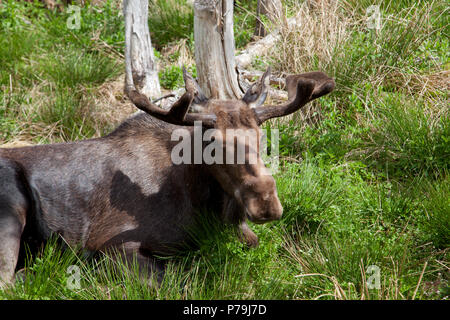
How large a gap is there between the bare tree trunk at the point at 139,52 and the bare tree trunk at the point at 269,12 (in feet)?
6.24

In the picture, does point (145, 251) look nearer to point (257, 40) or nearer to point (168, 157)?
point (168, 157)

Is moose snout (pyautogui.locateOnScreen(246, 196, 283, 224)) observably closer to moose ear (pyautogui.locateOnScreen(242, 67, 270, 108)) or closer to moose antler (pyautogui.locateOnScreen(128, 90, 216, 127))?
moose antler (pyautogui.locateOnScreen(128, 90, 216, 127))

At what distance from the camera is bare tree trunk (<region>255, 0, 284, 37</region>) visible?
8484mm

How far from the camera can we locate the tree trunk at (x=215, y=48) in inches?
240

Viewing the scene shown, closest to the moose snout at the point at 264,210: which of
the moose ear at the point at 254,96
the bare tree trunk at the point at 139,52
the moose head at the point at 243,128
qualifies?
the moose head at the point at 243,128

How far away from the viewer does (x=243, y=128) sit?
4.69 meters

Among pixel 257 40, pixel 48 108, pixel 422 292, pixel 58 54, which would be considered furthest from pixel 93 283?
pixel 257 40

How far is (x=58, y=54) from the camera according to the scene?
881 cm

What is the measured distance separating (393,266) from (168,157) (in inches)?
Answer: 89.0

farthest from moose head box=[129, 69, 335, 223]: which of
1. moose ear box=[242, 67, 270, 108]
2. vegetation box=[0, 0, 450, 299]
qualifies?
vegetation box=[0, 0, 450, 299]

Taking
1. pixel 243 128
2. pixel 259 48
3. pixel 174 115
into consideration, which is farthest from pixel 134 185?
pixel 259 48

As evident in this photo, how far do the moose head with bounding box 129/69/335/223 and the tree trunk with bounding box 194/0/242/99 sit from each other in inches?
49.5

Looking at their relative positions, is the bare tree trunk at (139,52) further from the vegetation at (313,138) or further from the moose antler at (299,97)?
the moose antler at (299,97)

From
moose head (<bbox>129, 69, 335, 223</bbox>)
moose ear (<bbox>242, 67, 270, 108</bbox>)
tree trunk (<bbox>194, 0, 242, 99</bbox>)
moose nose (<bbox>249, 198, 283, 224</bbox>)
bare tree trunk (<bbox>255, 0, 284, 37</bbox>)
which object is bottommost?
moose nose (<bbox>249, 198, 283, 224</bbox>)
